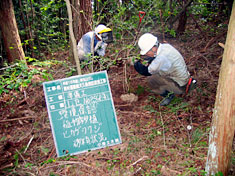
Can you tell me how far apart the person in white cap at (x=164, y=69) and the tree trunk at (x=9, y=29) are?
373 cm

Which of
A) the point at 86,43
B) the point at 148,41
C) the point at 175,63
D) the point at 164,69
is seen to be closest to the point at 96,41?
the point at 86,43

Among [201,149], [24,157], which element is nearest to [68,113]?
[24,157]

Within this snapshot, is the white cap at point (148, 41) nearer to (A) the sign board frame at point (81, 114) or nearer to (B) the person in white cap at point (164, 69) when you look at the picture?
(B) the person in white cap at point (164, 69)

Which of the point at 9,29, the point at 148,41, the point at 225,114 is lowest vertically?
the point at 225,114

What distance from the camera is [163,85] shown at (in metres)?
4.48

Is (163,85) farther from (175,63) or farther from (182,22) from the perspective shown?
(182,22)

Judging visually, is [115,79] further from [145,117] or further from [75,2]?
[75,2]

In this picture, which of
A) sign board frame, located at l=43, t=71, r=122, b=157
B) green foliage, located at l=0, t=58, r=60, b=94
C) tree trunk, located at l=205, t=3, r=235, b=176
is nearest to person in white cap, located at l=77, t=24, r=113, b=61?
green foliage, located at l=0, t=58, r=60, b=94

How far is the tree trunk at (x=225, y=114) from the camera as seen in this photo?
2049mm

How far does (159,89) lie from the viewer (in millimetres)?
4578

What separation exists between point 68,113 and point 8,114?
2.19 meters

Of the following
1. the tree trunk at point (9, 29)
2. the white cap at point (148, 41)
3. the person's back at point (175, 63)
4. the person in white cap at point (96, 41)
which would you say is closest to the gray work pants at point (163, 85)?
the person's back at point (175, 63)

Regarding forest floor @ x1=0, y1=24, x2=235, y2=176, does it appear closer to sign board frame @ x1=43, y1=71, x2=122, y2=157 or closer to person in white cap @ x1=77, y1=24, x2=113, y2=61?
sign board frame @ x1=43, y1=71, x2=122, y2=157

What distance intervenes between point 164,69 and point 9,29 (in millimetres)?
4544
